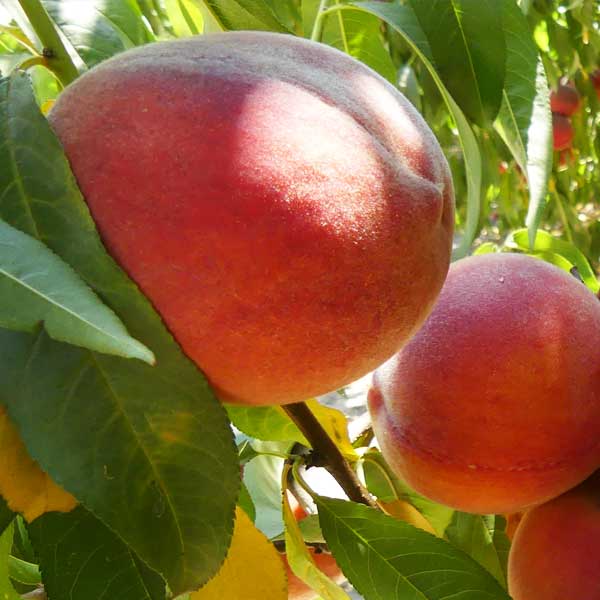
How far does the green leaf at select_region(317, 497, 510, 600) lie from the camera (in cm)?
74

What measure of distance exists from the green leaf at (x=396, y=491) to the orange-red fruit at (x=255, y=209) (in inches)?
20.2

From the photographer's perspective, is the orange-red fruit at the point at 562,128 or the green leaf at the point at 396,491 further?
the orange-red fruit at the point at 562,128

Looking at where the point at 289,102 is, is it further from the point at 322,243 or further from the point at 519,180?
the point at 519,180

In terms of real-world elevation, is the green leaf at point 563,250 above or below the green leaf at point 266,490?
above

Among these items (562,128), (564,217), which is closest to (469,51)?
(564,217)

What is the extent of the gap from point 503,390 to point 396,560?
0.55 feet

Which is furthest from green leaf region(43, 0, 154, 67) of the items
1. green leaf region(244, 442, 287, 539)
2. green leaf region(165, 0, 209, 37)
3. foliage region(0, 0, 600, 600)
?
green leaf region(244, 442, 287, 539)

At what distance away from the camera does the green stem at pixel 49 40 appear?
0.64 metres

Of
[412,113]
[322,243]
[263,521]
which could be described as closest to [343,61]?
[412,113]

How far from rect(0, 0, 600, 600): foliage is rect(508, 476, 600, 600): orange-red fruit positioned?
0.10m

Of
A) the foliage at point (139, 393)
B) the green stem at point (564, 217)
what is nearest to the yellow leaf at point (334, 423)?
the foliage at point (139, 393)

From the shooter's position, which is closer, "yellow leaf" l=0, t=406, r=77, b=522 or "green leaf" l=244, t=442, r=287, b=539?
"yellow leaf" l=0, t=406, r=77, b=522

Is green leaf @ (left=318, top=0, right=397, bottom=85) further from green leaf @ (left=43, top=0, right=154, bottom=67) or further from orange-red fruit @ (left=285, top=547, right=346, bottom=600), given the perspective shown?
orange-red fruit @ (left=285, top=547, right=346, bottom=600)

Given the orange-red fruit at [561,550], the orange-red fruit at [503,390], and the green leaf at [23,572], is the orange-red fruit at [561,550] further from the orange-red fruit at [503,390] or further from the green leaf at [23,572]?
the green leaf at [23,572]
